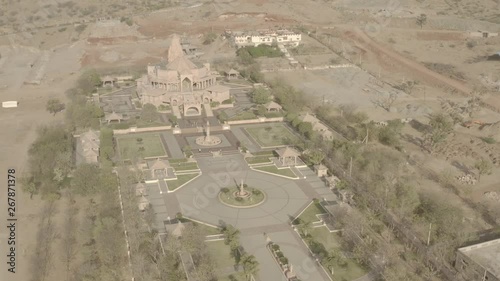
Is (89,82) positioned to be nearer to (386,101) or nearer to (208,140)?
(208,140)

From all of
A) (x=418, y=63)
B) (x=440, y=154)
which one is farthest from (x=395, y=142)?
(x=418, y=63)

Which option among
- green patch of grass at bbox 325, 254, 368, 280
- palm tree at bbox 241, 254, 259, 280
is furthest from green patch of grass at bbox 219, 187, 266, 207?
green patch of grass at bbox 325, 254, 368, 280

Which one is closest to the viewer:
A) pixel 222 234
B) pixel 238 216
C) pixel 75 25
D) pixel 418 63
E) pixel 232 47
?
pixel 222 234

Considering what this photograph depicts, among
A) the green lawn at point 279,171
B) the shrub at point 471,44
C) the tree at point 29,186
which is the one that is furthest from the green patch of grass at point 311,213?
the shrub at point 471,44

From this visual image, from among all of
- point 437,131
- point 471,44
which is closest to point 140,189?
point 437,131

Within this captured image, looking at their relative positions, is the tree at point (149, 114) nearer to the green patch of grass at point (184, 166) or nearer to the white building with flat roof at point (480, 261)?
the green patch of grass at point (184, 166)

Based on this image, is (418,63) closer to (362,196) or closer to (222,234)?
(362,196)

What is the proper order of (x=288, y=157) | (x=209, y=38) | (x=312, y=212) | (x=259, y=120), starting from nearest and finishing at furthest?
(x=312, y=212), (x=288, y=157), (x=259, y=120), (x=209, y=38)
